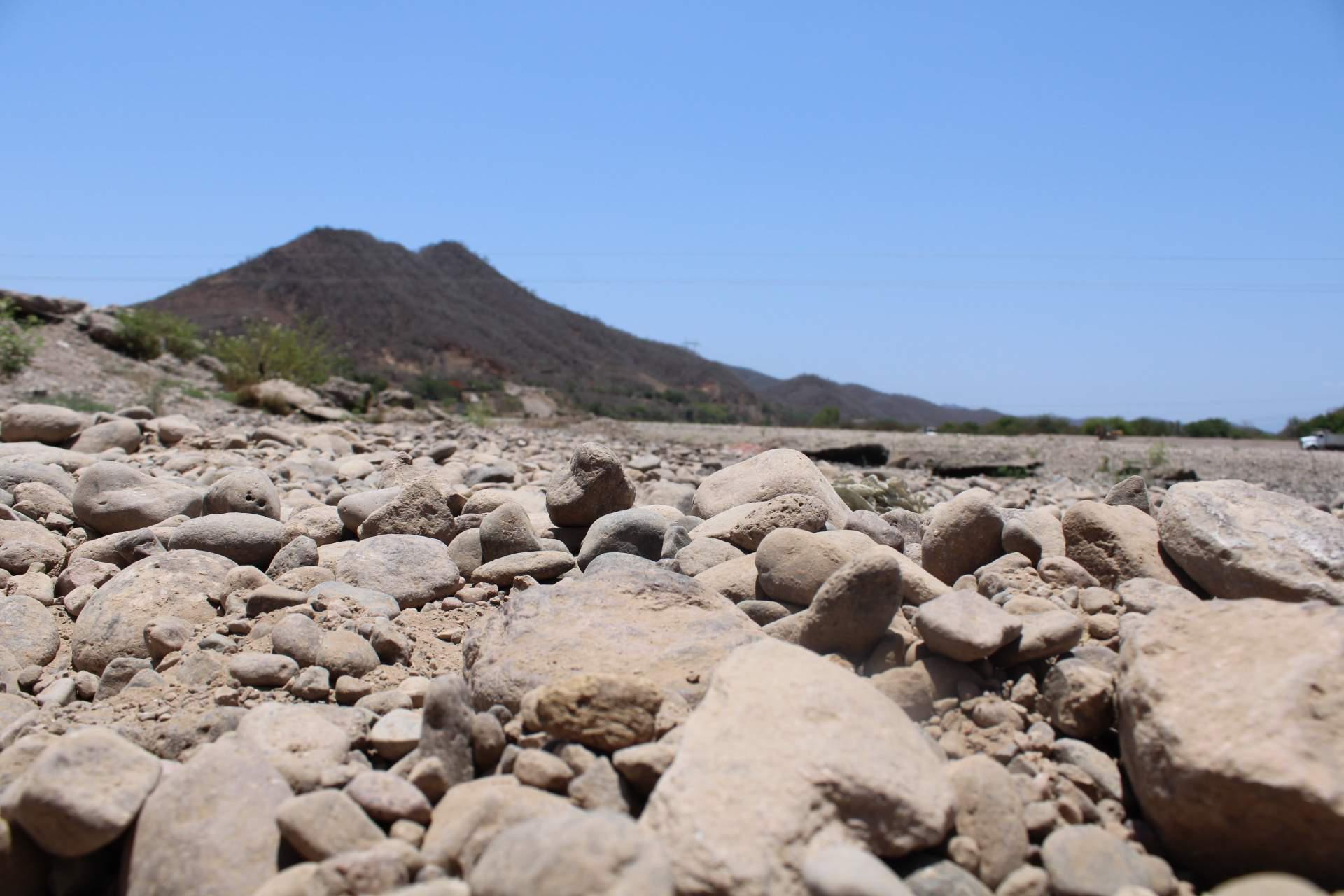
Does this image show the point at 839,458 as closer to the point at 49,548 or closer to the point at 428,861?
the point at 49,548

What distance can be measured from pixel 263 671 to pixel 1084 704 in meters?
2.41

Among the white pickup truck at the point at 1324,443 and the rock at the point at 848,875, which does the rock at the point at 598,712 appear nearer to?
the rock at the point at 848,875

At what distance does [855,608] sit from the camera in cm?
275

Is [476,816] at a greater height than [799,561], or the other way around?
[799,561]

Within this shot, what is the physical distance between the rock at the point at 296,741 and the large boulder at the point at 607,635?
0.43 meters

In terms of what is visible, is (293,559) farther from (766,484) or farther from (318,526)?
(766,484)

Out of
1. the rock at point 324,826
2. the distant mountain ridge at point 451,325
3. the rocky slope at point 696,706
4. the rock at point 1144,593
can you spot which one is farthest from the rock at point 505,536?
the distant mountain ridge at point 451,325

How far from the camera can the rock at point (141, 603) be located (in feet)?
11.1

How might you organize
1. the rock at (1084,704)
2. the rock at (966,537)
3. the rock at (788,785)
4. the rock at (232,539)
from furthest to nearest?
1. the rock at (232,539)
2. the rock at (966,537)
3. the rock at (1084,704)
4. the rock at (788,785)

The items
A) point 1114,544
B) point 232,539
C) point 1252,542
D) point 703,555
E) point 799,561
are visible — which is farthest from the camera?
point 232,539

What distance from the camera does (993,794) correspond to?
2.05 meters

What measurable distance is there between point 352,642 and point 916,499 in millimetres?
5397

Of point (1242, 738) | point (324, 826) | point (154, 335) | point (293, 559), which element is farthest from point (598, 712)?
point (154, 335)

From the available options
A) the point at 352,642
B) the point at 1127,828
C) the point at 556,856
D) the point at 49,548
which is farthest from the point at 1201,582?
the point at 49,548
